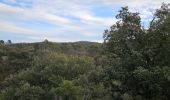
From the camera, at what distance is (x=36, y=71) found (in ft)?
195

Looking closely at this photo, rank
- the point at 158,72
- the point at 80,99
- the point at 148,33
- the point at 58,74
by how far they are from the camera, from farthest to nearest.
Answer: the point at 58,74 → the point at 80,99 → the point at 148,33 → the point at 158,72

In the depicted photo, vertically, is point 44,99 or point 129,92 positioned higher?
point 129,92

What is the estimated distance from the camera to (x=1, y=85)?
6291 centimetres

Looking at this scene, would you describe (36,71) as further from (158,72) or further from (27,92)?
(158,72)

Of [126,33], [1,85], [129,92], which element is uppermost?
[126,33]

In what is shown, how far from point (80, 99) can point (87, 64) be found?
2327 centimetres

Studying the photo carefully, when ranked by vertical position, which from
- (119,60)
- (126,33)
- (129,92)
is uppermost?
(126,33)

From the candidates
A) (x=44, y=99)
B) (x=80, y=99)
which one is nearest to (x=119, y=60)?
(x=80, y=99)

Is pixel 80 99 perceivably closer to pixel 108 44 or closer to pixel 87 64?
pixel 108 44

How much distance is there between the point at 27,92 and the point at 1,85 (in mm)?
15891

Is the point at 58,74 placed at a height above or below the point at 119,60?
below

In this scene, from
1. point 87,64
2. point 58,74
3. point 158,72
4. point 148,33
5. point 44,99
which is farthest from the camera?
point 87,64

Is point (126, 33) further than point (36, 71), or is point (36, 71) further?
point (36, 71)

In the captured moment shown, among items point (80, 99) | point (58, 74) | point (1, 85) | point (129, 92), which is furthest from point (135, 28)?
point (1, 85)
